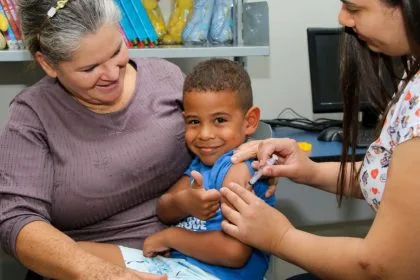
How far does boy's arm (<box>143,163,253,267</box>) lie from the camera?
1279mm

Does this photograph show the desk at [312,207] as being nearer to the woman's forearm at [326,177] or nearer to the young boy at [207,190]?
the woman's forearm at [326,177]

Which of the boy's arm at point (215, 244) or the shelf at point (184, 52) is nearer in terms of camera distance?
the boy's arm at point (215, 244)

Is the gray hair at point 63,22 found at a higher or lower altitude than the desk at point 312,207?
higher

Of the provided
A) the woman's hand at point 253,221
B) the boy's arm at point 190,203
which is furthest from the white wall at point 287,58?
the woman's hand at point 253,221

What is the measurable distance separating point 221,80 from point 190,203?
353mm

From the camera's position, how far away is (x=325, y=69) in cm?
244

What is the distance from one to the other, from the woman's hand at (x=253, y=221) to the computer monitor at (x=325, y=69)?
1.29 metres

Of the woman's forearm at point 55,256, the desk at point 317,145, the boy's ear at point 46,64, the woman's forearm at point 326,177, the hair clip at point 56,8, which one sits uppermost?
the hair clip at point 56,8

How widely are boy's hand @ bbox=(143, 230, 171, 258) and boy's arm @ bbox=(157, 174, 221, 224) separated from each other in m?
0.07

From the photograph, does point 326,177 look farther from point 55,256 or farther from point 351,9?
point 55,256

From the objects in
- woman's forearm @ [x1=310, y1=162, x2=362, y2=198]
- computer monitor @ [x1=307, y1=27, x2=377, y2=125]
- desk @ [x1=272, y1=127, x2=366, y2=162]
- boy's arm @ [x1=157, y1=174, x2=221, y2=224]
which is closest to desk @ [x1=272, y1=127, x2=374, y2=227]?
desk @ [x1=272, y1=127, x2=366, y2=162]

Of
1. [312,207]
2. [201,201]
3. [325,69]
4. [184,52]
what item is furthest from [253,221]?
[312,207]

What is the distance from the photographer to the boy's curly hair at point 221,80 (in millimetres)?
1439

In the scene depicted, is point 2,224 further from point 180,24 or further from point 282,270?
point 282,270
